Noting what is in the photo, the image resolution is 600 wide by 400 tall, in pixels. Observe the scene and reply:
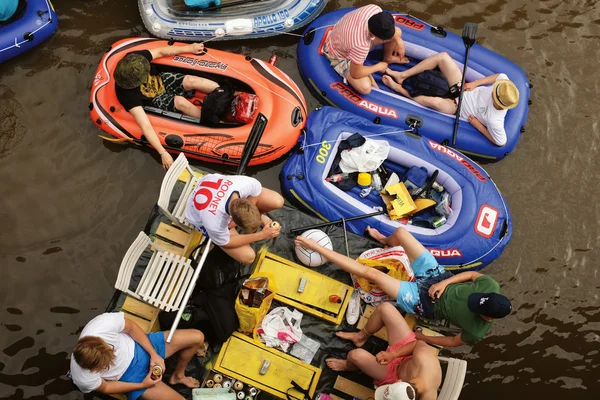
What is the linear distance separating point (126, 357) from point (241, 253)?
4.23 ft

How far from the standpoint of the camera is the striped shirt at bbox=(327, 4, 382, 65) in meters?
4.89

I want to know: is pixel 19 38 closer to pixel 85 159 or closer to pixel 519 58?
pixel 85 159

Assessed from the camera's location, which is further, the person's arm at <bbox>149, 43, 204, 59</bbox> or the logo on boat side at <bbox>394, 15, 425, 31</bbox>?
the logo on boat side at <bbox>394, 15, 425, 31</bbox>

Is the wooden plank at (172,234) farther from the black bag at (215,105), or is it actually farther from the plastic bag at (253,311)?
the black bag at (215,105)

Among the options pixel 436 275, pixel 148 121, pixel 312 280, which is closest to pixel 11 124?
pixel 148 121

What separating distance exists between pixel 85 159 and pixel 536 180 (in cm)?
519

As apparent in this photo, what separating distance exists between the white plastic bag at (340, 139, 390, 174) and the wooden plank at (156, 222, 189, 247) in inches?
73.4

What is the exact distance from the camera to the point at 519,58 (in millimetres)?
6242

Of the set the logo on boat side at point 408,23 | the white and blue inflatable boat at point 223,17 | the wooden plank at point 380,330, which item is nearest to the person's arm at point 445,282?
the wooden plank at point 380,330

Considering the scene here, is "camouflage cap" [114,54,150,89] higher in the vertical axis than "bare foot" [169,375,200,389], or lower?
higher

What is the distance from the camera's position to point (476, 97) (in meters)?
5.39

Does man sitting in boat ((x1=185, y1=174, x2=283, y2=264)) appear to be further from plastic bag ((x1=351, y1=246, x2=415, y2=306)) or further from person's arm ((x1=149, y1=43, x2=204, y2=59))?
person's arm ((x1=149, y1=43, x2=204, y2=59))

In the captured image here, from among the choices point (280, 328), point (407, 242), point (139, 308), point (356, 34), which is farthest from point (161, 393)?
point (356, 34)

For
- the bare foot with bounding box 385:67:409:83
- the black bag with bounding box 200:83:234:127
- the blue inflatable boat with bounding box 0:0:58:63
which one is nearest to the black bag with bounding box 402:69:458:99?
the bare foot with bounding box 385:67:409:83
